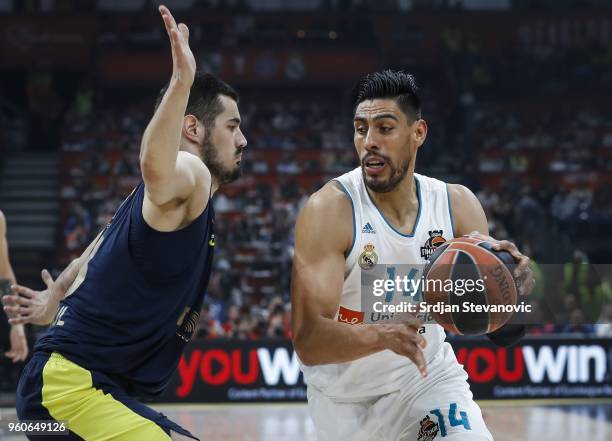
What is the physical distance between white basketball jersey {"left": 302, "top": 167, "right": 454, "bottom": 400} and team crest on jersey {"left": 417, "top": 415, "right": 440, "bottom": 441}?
20 centimetres

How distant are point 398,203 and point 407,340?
1.04m

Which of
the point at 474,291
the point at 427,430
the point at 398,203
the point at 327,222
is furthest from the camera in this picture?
the point at 398,203

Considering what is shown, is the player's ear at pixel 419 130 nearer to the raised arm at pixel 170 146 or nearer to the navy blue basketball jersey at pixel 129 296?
the navy blue basketball jersey at pixel 129 296

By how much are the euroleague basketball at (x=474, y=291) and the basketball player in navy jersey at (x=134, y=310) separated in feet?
3.11

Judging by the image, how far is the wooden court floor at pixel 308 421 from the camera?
8.20 m

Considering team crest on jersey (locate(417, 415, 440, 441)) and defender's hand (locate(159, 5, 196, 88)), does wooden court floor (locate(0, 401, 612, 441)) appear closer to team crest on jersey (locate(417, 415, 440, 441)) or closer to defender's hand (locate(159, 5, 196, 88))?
team crest on jersey (locate(417, 415, 440, 441))

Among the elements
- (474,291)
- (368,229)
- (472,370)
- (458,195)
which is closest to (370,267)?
(368,229)

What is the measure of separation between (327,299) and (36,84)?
17472 millimetres

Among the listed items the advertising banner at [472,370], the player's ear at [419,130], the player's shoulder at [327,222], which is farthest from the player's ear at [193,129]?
the advertising banner at [472,370]

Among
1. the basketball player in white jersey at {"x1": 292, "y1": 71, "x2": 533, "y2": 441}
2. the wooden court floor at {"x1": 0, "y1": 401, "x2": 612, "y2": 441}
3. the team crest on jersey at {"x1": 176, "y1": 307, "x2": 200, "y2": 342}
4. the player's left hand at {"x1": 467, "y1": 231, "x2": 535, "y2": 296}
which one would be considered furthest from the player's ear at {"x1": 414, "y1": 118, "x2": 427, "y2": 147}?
the wooden court floor at {"x1": 0, "y1": 401, "x2": 612, "y2": 441}

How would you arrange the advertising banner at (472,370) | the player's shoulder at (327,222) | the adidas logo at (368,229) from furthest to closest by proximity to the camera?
1. the advertising banner at (472,370)
2. the adidas logo at (368,229)
3. the player's shoulder at (327,222)

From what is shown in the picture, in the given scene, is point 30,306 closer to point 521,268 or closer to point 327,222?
point 327,222

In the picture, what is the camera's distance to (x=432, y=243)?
12.5 feet

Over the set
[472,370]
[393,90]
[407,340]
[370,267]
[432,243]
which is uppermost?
[393,90]
